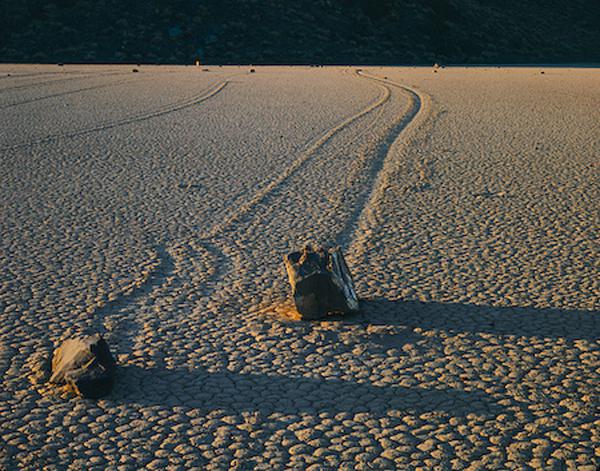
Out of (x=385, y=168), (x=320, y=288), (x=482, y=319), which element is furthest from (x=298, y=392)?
(x=385, y=168)

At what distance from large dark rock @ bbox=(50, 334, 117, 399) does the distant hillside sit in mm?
30427

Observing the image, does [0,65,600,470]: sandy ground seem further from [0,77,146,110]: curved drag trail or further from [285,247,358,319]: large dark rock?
[0,77,146,110]: curved drag trail

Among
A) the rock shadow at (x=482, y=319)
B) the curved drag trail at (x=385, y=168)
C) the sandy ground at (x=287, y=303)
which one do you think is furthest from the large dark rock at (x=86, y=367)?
the curved drag trail at (x=385, y=168)

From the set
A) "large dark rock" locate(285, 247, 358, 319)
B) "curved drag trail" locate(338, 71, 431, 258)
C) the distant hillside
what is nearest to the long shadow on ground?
"large dark rock" locate(285, 247, 358, 319)

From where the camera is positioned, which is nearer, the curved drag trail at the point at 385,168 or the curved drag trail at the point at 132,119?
the curved drag trail at the point at 385,168

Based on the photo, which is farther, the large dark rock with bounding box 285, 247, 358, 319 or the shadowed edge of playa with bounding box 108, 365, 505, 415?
the large dark rock with bounding box 285, 247, 358, 319

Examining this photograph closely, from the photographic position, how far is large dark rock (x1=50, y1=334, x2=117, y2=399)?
3.19 metres

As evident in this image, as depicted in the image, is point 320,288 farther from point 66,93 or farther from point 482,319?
point 66,93

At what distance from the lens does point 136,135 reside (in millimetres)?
9812

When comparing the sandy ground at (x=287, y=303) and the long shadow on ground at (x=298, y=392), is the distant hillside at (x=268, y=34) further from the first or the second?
the long shadow on ground at (x=298, y=392)

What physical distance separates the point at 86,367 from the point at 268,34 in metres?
33.7

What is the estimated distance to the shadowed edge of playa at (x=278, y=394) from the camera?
3117 mm

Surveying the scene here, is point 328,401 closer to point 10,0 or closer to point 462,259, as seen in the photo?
point 462,259

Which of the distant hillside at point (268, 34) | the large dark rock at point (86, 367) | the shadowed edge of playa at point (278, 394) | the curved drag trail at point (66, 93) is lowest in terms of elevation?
the shadowed edge of playa at point (278, 394)
